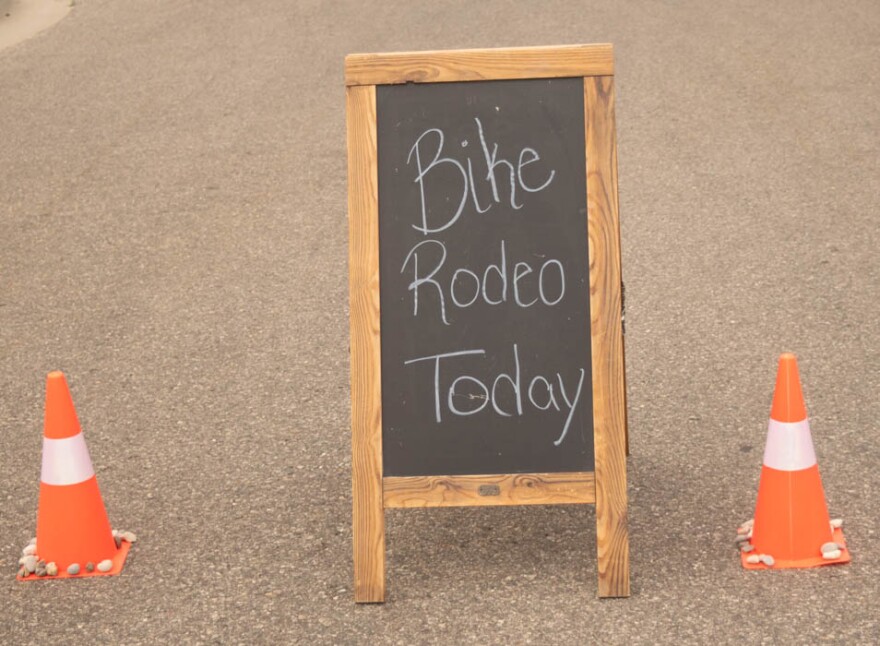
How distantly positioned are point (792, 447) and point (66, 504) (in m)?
2.59

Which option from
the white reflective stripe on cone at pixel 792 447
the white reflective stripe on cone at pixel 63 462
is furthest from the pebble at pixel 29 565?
the white reflective stripe on cone at pixel 792 447

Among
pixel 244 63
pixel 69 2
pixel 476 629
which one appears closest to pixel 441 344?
pixel 476 629

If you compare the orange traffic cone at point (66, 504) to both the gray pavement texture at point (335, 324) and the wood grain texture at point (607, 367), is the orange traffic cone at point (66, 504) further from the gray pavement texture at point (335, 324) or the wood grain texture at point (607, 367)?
the wood grain texture at point (607, 367)

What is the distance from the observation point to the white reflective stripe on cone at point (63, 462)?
4.60 metres

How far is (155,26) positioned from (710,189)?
7.35 m

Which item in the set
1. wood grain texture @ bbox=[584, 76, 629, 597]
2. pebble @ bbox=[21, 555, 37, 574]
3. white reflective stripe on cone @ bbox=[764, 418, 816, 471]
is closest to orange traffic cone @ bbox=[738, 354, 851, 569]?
white reflective stripe on cone @ bbox=[764, 418, 816, 471]

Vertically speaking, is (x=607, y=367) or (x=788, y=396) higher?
(x=607, y=367)

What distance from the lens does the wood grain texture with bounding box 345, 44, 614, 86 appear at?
13.6 ft

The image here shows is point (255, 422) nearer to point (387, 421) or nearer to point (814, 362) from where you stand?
point (387, 421)

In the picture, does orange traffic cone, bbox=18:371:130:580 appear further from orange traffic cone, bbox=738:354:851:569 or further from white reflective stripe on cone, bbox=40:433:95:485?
orange traffic cone, bbox=738:354:851:569

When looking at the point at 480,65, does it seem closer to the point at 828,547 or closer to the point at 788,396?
the point at 788,396

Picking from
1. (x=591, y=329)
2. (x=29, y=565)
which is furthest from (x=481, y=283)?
(x=29, y=565)

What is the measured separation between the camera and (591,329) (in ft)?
14.0

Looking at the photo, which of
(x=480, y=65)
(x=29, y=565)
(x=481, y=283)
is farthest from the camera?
(x=29, y=565)
